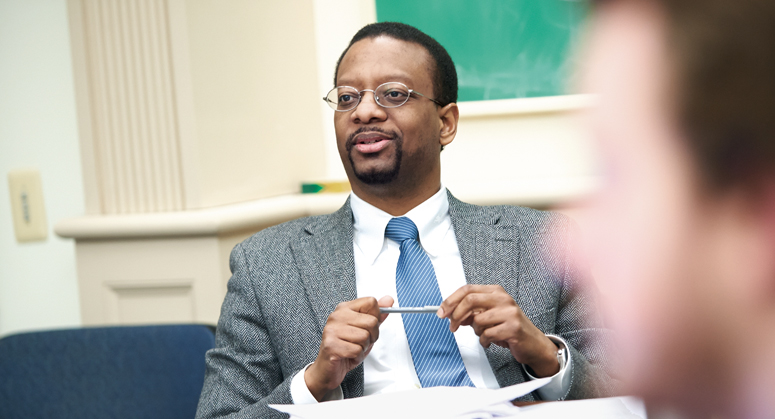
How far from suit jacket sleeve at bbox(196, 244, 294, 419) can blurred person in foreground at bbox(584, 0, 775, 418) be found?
100 cm

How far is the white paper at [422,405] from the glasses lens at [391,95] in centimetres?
67

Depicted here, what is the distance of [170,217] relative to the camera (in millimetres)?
1869

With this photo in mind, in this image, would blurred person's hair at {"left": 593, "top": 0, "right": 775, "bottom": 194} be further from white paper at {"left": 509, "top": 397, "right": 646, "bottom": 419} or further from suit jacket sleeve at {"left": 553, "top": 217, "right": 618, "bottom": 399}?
suit jacket sleeve at {"left": 553, "top": 217, "right": 618, "bottom": 399}

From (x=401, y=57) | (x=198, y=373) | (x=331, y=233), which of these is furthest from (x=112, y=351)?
(x=401, y=57)

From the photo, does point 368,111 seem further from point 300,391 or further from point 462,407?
point 462,407

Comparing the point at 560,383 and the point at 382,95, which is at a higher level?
the point at 382,95

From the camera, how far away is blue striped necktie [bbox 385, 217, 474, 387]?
117cm

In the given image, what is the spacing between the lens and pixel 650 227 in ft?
0.82

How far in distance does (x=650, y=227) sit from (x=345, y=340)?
2.63 ft

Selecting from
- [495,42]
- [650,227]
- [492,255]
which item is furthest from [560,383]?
[495,42]

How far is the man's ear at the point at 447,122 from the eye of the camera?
148cm

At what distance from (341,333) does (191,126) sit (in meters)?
1.13

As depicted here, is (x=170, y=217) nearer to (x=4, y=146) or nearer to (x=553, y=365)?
(x=4, y=146)

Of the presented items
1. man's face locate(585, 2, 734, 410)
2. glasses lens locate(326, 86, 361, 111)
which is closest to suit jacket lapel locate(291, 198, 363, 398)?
glasses lens locate(326, 86, 361, 111)
